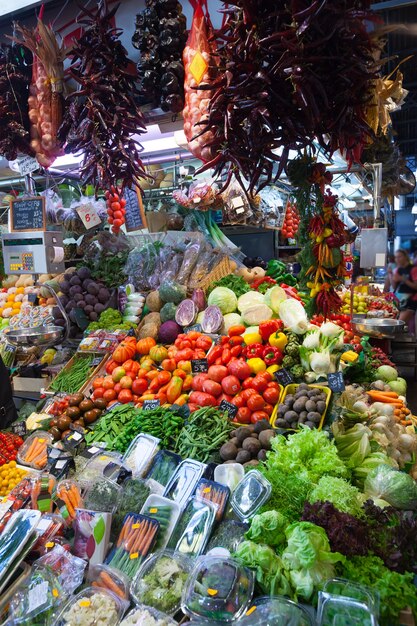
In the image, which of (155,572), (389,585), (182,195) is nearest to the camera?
(389,585)

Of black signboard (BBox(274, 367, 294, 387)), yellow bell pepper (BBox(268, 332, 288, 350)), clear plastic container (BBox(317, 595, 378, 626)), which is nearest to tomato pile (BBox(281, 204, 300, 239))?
yellow bell pepper (BBox(268, 332, 288, 350))

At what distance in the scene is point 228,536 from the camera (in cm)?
216

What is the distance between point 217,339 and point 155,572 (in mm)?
2442

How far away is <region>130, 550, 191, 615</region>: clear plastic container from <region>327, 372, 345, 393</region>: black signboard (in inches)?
60.1

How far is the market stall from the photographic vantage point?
6.20 ft

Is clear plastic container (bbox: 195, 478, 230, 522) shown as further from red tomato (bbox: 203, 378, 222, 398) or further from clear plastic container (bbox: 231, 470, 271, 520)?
red tomato (bbox: 203, 378, 222, 398)

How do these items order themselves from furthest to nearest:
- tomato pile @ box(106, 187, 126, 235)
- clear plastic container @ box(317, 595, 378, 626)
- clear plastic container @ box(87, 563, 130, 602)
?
1. tomato pile @ box(106, 187, 126, 235)
2. clear plastic container @ box(87, 563, 130, 602)
3. clear plastic container @ box(317, 595, 378, 626)

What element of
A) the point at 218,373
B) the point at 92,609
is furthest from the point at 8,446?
the point at 92,609

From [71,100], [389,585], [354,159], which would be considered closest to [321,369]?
[354,159]

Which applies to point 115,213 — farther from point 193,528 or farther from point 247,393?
point 193,528

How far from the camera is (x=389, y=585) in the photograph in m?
1.79

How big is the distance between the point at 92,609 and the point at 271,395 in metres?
1.83

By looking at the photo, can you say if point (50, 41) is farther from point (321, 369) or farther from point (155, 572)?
point (155, 572)

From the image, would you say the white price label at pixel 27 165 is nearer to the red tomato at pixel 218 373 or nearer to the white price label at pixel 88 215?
the white price label at pixel 88 215
